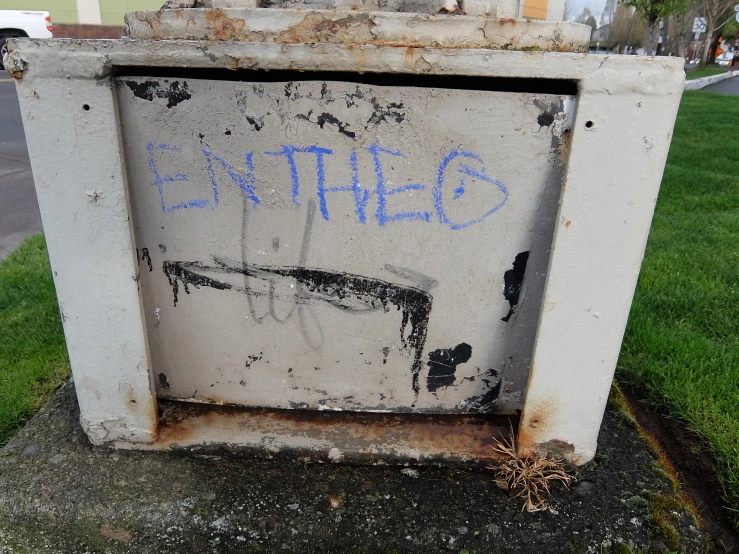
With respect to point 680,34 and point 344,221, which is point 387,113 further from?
point 680,34

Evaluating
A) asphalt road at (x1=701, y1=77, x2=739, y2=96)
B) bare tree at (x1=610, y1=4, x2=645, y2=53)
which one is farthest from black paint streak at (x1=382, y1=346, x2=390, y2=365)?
bare tree at (x1=610, y1=4, x2=645, y2=53)

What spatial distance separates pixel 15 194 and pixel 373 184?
15.4 ft

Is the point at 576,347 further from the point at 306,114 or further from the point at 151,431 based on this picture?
the point at 151,431

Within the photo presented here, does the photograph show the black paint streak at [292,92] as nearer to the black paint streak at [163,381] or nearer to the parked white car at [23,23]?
the black paint streak at [163,381]

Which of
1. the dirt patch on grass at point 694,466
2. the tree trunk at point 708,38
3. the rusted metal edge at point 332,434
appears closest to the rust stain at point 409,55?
the rusted metal edge at point 332,434

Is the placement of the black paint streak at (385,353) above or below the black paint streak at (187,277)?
below

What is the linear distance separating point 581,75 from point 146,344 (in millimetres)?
1481

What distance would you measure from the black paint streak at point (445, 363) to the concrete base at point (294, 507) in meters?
0.28

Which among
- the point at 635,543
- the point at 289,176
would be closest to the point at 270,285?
the point at 289,176

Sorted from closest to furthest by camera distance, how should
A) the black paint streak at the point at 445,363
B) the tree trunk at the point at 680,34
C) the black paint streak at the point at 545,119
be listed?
the black paint streak at the point at 545,119
the black paint streak at the point at 445,363
the tree trunk at the point at 680,34

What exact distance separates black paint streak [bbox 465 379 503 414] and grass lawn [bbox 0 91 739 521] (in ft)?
2.66

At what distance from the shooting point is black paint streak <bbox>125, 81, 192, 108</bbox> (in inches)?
61.4

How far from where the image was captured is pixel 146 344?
5.92 ft

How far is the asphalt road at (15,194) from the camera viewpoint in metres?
4.25
